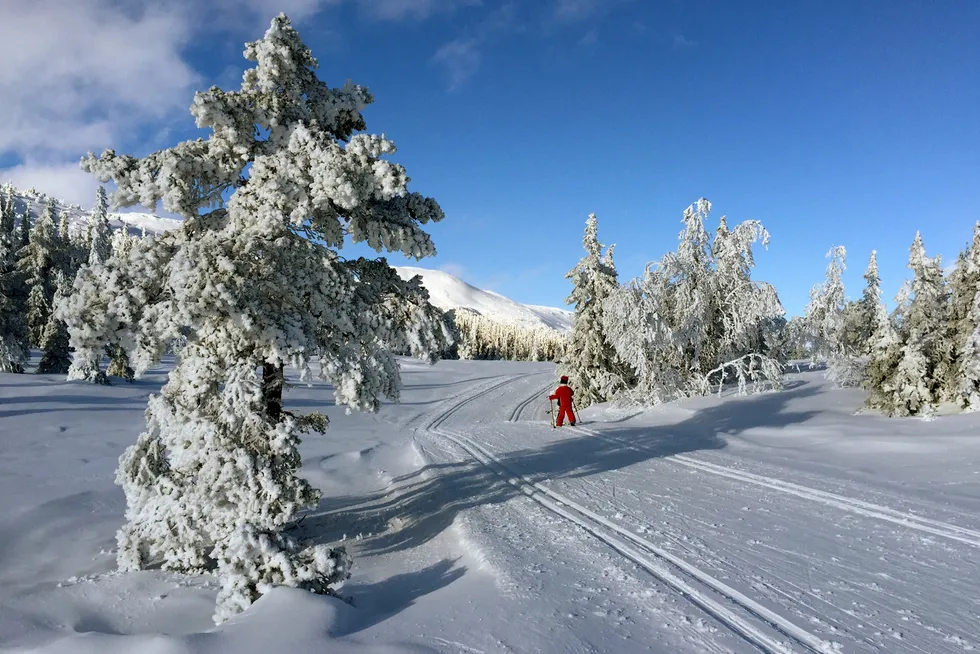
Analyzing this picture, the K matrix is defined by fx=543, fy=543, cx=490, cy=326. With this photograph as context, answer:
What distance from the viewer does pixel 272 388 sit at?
7.38 metres

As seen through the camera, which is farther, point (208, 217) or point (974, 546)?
point (208, 217)

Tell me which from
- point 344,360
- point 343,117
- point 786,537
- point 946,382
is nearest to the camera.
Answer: point 786,537

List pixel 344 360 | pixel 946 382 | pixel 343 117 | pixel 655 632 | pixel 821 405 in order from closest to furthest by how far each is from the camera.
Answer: pixel 655 632, pixel 344 360, pixel 343 117, pixel 946 382, pixel 821 405

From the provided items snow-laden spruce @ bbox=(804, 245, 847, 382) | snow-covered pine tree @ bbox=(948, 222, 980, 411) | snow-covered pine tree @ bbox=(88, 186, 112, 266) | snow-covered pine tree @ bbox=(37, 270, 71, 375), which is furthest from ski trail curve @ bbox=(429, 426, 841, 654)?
snow-covered pine tree @ bbox=(88, 186, 112, 266)

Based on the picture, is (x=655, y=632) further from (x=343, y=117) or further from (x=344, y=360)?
(x=343, y=117)

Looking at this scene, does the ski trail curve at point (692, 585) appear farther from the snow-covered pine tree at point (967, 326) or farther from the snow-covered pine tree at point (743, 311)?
the snow-covered pine tree at point (743, 311)

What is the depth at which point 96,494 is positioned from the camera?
381 inches

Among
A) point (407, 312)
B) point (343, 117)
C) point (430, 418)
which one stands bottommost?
point (430, 418)

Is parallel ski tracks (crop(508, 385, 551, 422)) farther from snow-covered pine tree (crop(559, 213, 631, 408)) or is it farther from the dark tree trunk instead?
the dark tree trunk

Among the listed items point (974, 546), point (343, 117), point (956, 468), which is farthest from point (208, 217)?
point (956, 468)

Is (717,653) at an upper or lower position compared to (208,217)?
lower

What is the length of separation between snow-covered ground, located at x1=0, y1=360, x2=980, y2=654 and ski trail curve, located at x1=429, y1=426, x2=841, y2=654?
3 cm

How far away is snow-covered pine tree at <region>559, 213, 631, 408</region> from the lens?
95.2 feet

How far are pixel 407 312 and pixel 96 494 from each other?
22.4 ft
